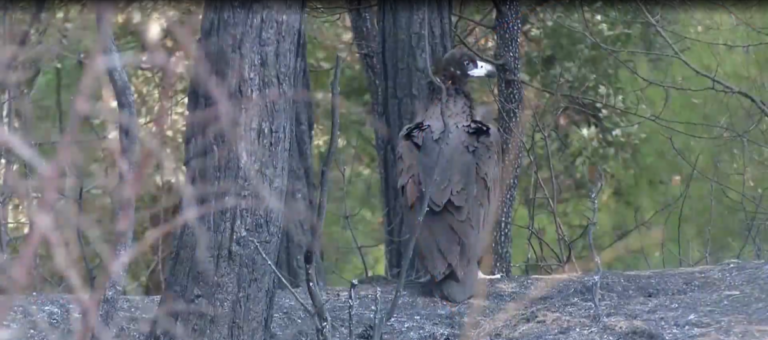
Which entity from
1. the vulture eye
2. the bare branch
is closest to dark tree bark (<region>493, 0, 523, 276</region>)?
the vulture eye

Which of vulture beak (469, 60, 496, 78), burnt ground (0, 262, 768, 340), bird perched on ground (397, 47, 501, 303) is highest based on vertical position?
vulture beak (469, 60, 496, 78)

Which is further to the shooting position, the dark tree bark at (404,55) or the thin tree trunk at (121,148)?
the dark tree bark at (404,55)

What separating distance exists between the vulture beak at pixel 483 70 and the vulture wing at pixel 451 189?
1.68 feet

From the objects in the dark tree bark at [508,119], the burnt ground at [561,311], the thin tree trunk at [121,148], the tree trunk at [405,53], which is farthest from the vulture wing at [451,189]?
the thin tree trunk at [121,148]

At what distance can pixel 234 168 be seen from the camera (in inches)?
207

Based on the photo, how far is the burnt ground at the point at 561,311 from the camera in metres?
5.99

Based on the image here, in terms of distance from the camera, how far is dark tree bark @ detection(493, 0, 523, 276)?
27.2 feet

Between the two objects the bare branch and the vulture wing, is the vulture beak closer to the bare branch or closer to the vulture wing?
the vulture wing

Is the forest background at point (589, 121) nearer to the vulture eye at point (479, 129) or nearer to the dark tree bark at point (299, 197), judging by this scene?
the dark tree bark at point (299, 197)

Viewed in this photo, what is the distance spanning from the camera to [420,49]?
Result: 27.8 feet

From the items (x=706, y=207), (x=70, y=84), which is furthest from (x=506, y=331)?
(x=70, y=84)

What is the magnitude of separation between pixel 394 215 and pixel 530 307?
97.4 inches

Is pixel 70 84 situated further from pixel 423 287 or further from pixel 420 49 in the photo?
pixel 423 287

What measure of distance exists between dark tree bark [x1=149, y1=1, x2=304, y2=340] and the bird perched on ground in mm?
1915
